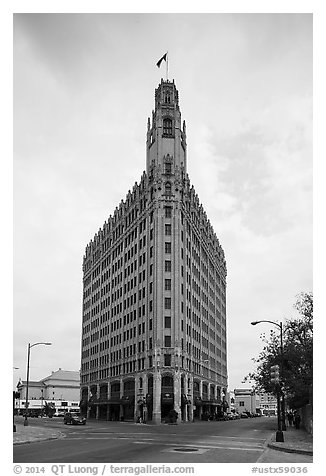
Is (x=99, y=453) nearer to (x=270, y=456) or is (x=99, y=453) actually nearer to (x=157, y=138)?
(x=270, y=456)

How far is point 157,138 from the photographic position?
Answer: 313 ft

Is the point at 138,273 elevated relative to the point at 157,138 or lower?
lower

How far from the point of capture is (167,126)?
97.3 m

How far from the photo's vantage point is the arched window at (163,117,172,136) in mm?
96500

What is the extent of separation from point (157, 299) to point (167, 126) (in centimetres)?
3153

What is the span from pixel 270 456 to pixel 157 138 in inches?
2956

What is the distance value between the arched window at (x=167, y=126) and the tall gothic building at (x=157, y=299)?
Result: 0.18 meters

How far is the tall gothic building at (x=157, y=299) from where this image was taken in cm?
8562

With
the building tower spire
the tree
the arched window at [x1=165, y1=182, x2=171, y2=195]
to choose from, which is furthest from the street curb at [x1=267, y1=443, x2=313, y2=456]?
the building tower spire

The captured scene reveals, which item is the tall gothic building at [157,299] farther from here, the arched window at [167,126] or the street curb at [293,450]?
the street curb at [293,450]

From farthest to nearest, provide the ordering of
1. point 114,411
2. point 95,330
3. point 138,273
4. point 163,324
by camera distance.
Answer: point 95,330 → point 114,411 → point 138,273 → point 163,324

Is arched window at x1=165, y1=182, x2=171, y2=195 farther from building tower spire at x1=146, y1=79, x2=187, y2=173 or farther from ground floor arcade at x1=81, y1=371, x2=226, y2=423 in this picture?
ground floor arcade at x1=81, y1=371, x2=226, y2=423
